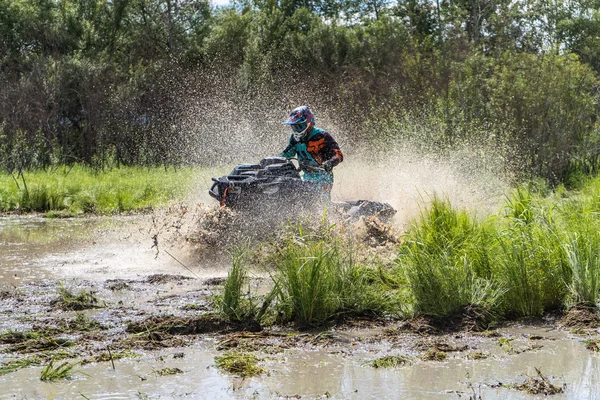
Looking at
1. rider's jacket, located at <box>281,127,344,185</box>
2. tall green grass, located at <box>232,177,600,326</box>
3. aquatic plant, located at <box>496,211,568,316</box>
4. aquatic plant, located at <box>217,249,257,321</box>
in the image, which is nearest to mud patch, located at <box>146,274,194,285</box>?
tall green grass, located at <box>232,177,600,326</box>

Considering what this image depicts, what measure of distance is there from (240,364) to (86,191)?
13367mm

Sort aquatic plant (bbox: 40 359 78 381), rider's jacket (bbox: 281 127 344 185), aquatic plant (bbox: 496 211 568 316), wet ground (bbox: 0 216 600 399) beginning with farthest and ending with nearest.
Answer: rider's jacket (bbox: 281 127 344 185), aquatic plant (bbox: 496 211 568 316), aquatic plant (bbox: 40 359 78 381), wet ground (bbox: 0 216 600 399)

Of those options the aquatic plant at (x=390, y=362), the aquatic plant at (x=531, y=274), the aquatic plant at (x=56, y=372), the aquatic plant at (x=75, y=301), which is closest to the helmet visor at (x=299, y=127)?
the aquatic plant at (x=75, y=301)

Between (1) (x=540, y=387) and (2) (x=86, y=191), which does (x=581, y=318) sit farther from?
(2) (x=86, y=191)

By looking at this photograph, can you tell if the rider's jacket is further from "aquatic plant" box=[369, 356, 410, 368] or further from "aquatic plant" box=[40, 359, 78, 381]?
"aquatic plant" box=[40, 359, 78, 381]

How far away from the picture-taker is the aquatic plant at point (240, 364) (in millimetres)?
5207

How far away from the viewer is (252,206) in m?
10.0

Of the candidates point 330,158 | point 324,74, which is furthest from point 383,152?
point 324,74

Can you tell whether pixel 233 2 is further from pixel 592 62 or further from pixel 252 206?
pixel 252 206

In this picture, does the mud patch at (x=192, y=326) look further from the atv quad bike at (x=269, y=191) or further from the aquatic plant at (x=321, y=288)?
the atv quad bike at (x=269, y=191)

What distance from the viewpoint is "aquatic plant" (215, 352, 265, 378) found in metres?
5.21

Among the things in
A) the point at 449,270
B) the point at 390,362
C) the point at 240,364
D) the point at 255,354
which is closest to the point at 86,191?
the point at 449,270

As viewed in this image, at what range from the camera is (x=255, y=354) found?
567cm

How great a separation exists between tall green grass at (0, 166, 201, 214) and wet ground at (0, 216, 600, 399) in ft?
30.6
